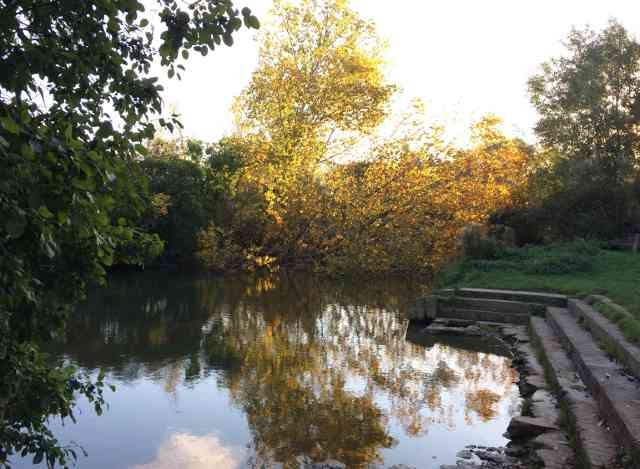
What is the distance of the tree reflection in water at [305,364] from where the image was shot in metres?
7.52

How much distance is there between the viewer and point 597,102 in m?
29.1

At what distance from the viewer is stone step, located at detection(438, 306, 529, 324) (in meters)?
14.2

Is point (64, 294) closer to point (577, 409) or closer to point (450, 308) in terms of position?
point (577, 409)

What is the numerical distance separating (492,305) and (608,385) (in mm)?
7624

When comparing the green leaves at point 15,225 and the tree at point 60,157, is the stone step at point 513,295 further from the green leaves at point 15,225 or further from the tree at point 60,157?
the green leaves at point 15,225

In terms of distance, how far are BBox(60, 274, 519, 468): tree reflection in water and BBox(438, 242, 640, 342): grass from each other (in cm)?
235

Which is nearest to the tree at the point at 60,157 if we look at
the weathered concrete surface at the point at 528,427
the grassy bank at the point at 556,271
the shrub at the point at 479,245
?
the weathered concrete surface at the point at 528,427

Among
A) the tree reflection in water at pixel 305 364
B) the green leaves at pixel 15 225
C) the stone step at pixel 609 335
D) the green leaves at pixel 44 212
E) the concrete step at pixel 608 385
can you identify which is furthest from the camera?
the stone step at pixel 609 335

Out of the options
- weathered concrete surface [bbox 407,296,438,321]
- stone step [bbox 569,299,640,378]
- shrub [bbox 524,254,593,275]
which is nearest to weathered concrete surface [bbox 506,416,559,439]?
stone step [bbox 569,299,640,378]

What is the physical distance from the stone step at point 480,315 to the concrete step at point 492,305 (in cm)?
14

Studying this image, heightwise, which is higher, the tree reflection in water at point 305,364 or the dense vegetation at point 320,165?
the dense vegetation at point 320,165

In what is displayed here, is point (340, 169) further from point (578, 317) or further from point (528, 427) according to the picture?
point (528, 427)

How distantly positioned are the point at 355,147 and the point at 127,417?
1837cm

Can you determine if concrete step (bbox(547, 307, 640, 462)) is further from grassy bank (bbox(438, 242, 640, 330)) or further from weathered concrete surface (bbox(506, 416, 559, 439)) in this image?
grassy bank (bbox(438, 242, 640, 330))
